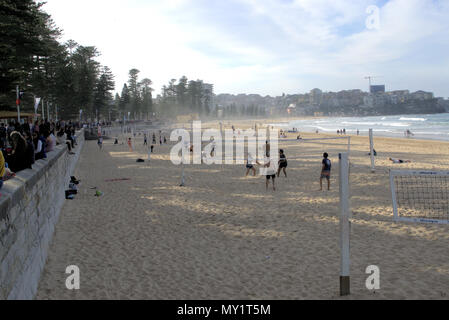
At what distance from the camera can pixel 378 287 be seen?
16.1 feet

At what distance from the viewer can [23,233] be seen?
4258 millimetres

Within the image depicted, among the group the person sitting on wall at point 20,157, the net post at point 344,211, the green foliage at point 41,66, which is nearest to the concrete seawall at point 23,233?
the person sitting on wall at point 20,157

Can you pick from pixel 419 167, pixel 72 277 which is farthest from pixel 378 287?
pixel 419 167

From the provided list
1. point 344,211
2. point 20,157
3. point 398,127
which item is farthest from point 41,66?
point 398,127

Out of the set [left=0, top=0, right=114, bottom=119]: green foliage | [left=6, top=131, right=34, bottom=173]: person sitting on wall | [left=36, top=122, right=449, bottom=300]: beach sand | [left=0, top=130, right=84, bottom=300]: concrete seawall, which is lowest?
[left=36, top=122, right=449, bottom=300]: beach sand

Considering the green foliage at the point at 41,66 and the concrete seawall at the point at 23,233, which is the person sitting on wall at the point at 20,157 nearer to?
the concrete seawall at the point at 23,233

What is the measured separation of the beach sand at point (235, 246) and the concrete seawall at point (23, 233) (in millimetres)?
477

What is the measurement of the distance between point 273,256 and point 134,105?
94.9m

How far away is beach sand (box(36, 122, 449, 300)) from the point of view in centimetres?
497

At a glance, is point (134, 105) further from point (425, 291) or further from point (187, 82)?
point (425, 291)

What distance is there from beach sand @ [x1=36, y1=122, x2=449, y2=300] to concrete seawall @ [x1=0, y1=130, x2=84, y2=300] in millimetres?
477

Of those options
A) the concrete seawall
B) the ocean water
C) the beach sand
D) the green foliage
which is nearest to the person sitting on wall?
the concrete seawall

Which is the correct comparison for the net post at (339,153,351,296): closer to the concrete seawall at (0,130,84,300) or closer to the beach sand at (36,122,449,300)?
the beach sand at (36,122,449,300)
